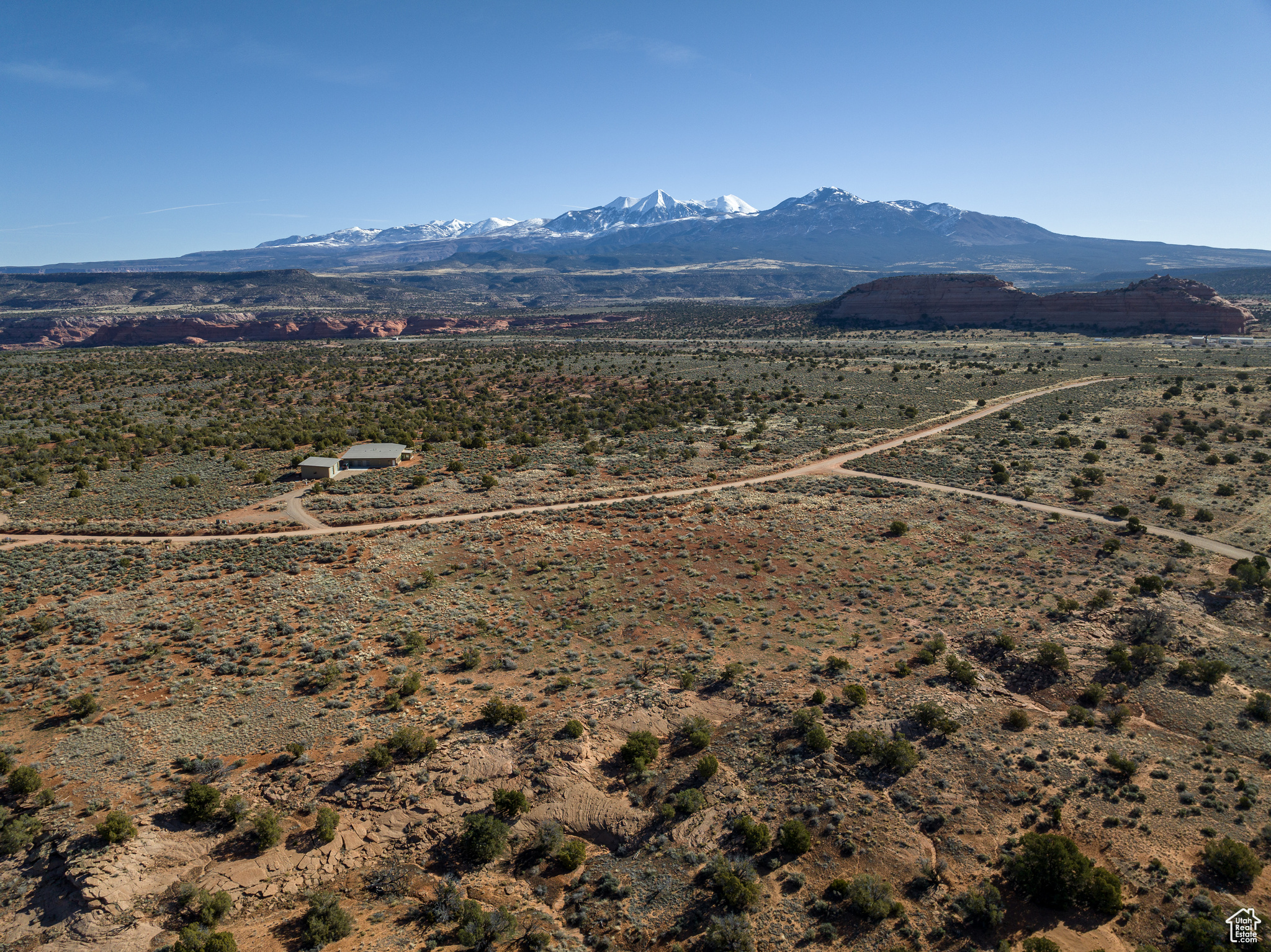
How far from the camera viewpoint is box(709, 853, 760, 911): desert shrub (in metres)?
13.7

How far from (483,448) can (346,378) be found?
38125mm

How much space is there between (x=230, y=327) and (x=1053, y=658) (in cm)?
15586

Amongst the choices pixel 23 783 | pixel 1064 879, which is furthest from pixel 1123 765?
pixel 23 783

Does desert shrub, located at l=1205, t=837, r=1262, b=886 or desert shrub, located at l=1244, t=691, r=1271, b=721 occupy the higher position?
desert shrub, located at l=1244, t=691, r=1271, b=721

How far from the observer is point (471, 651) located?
22.2 meters

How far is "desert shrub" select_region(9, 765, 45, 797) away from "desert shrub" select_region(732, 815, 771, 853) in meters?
18.2

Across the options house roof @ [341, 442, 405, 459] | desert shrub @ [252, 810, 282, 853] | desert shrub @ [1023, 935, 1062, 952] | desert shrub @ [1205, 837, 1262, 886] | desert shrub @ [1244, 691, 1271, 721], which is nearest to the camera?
desert shrub @ [1023, 935, 1062, 952]

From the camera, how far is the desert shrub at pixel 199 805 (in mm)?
15125

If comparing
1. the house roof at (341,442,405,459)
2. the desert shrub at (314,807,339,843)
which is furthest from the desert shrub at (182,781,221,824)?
the house roof at (341,442,405,459)

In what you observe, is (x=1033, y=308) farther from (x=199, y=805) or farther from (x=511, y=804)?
(x=199, y=805)

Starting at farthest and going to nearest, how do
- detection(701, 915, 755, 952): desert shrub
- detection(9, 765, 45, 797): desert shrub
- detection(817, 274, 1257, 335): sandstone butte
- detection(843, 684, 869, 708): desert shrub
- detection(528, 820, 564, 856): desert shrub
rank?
detection(817, 274, 1257, 335): sandstone butte, detection(843, 684, 869, 708): desert shrub, detection(9, 765, 45, 797): desert shrub, detection(528, 820, 564, 856): desert shrub, detection(701, 915, 755, 952): desert shrub

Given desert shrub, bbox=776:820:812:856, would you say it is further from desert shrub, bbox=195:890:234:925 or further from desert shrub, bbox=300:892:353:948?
desert shrub, bbox=195:890:234:925

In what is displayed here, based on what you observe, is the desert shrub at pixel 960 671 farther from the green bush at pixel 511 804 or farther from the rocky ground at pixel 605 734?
the green bush at pixel 511 804

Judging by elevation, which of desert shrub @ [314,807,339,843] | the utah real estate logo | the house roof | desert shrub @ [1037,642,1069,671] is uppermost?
the house roof
